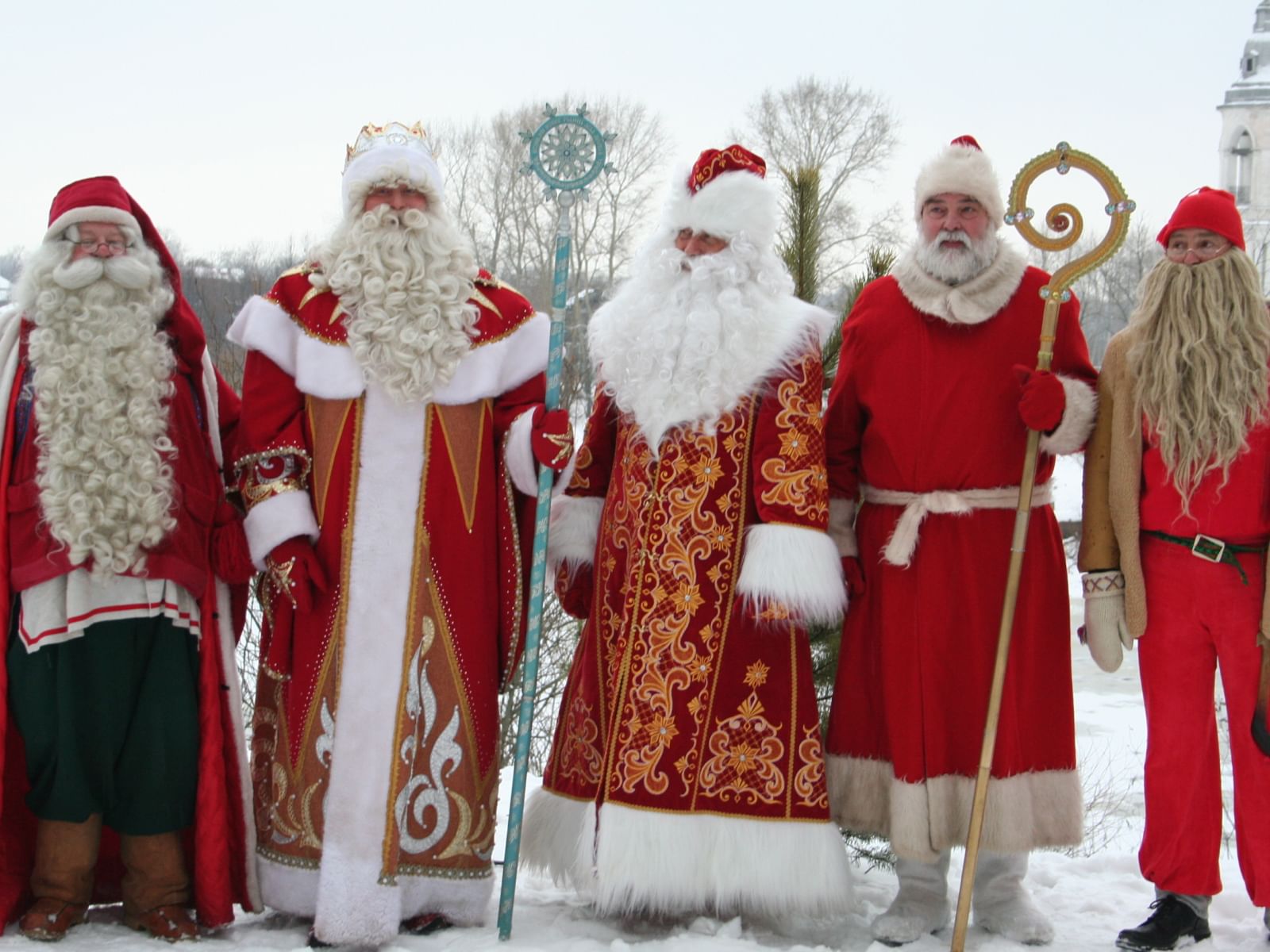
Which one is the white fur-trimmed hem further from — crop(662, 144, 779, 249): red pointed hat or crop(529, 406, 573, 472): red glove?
crop(662, 144, 779, 249): red pointed hat


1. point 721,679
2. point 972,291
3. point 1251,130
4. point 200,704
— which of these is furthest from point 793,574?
point 1251,130

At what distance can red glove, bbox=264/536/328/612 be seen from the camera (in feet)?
12.7

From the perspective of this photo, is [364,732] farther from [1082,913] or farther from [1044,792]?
[1082,913]

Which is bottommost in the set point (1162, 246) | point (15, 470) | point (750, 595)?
point (750, 595)

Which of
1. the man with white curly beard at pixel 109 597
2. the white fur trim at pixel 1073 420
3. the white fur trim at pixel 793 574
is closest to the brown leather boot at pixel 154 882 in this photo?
the man with white curly beard at pixel 109 597

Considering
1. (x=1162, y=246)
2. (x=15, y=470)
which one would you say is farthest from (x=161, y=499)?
(x=1162, y=246)

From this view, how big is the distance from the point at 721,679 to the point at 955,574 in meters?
0.74

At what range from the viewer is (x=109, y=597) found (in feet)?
12.5

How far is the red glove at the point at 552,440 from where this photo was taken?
3.86 m

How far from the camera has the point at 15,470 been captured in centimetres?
390

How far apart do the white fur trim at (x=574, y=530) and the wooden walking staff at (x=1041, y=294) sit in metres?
1.25

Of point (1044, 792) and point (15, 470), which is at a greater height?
point (15, 470)

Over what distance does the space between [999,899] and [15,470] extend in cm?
313

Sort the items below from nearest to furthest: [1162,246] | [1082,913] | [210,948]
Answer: [210,948]
[1162,246]
[1082,913]
